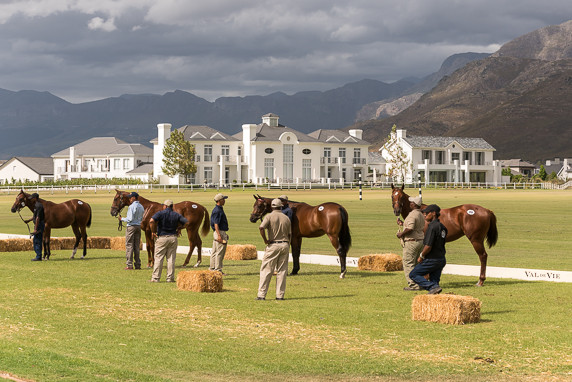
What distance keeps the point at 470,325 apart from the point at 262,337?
3930mm

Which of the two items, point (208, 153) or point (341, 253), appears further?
point (208, 153)

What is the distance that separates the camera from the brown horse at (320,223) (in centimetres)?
2147

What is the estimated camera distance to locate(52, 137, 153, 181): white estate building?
156 metres

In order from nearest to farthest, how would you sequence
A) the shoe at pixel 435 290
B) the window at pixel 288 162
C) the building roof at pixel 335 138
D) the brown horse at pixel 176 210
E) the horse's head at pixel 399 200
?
the shoe at pixel 435 290 < the horse's head at pixel 399 200 < the brown horse at pixel 176 210 < the window at pixel 288 162 < the building roof at pixel 335 138

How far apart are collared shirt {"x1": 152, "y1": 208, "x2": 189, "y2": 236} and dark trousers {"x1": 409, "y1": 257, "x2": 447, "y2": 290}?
6.60m

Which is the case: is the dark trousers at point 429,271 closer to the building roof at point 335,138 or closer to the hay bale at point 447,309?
the hay bale at point 447,309

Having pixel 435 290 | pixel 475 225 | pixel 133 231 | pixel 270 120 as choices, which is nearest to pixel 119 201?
pixel 133 231

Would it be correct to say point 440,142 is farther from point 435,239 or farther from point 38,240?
point 435,239

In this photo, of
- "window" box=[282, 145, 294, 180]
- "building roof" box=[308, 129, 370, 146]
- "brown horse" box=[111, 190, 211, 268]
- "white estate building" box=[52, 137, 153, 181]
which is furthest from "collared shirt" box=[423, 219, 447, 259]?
"white estate building" box=[52, 137, 153, 181]

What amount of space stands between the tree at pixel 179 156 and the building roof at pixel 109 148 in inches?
1068

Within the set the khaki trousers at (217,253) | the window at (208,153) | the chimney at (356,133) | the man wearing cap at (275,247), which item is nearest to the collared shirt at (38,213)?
the khaki trousers at (217,253)

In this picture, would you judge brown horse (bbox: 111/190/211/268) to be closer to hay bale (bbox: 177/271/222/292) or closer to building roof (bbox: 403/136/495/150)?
hay bale (bbox: 177/271/222/292)

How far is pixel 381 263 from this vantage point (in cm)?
2333

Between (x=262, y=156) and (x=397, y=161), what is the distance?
2408 centimetres
